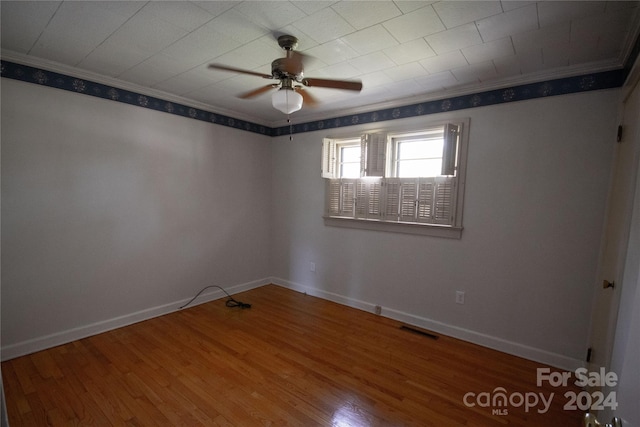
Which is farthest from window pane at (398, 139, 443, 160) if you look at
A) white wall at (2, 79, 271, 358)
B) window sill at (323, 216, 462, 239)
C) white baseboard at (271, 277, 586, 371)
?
white wall at (2, 79, 271, 358)

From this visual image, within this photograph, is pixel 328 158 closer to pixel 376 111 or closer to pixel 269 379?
pixel 376 111

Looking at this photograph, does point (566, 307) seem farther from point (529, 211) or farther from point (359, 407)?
point (359, 407)

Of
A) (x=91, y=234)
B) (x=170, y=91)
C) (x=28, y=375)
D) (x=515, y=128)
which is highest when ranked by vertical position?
(x=170, y=91)

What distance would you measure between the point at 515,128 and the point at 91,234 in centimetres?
398

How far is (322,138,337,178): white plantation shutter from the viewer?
11.5 ft

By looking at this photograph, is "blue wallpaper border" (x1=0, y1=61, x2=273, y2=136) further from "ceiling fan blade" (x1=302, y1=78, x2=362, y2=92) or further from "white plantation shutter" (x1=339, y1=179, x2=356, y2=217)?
"ceiling fan blade" (x1=302, y1=78, x2=362, y2=92)

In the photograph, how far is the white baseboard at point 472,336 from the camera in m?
2.30

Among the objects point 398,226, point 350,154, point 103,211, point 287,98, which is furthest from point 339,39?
point 103,211

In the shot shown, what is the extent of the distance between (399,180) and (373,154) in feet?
1.41

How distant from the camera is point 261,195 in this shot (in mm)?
4180

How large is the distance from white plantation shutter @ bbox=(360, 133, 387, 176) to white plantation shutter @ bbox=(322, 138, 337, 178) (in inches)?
17.3

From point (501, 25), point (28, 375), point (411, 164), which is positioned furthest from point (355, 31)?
point (28, 375)

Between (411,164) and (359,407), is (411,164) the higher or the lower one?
the higher one

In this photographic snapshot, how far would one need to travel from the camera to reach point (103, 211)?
8.79 feet
